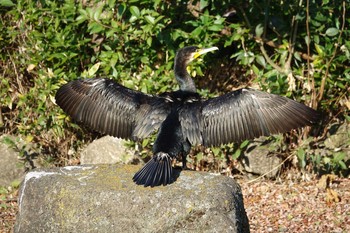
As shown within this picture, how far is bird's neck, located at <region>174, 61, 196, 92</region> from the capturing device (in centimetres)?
675

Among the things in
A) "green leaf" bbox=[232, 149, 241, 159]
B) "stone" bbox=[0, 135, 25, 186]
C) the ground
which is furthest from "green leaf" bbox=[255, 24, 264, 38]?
"stone" bbox=[0, 135, 25, 186]

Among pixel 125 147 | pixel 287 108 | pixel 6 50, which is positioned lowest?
pixel 125 147

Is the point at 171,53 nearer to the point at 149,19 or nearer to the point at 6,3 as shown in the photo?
the point at 149,19

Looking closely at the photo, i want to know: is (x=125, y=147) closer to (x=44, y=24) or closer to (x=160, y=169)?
(x=44, y=24)

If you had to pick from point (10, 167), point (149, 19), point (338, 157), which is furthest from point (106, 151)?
point (338, 157)

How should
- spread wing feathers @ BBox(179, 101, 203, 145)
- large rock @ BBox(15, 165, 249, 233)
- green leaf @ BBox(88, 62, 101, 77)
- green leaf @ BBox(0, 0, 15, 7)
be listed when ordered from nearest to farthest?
large rock @ BBox(15, 165, 249, 233)
spread wing feathers @ BBox(179, 101, 203, 145)
green leaf @ BBox(88, 62, 101, 77)
green leaf @ BBox(0, 0, 15, 7)

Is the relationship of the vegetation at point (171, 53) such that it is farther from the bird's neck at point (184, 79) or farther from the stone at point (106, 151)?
the bird's neck at point (184, 79)

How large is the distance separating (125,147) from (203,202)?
3834 millimetres

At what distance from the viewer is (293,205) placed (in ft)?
26.0

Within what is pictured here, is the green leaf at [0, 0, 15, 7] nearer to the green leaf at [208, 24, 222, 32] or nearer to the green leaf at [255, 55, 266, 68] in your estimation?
the green leaf at [208, 24, 222, 32]

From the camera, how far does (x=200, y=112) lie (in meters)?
6.43

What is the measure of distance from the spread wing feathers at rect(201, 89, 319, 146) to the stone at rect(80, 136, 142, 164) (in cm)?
241

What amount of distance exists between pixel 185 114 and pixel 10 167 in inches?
141

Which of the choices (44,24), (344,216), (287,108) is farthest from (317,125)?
(44,24)
